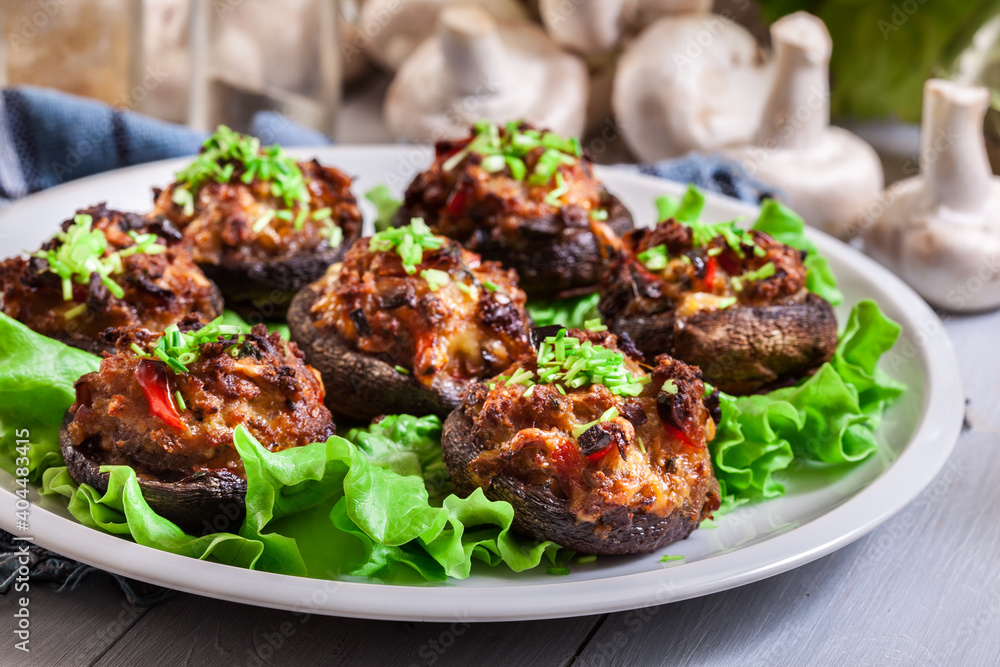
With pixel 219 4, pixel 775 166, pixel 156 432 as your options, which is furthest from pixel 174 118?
pixel 156 432

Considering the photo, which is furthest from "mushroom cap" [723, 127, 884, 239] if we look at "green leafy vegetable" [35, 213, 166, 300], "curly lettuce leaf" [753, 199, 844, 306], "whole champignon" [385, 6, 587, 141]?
"green leafy vegetable" [35, 213, 166, 300]

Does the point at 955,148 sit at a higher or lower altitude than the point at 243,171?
higher

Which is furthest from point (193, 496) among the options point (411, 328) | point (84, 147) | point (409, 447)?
point (84, 147)

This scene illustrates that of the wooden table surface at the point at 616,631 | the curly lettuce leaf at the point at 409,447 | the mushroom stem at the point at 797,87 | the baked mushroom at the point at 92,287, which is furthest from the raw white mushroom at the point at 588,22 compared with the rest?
the wooden table surface at the point at 616,631

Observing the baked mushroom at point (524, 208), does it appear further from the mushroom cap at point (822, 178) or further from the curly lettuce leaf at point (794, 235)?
the mushroom cap at point (822, 178)

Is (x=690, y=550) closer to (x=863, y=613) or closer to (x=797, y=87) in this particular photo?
(x=863, y=613)
